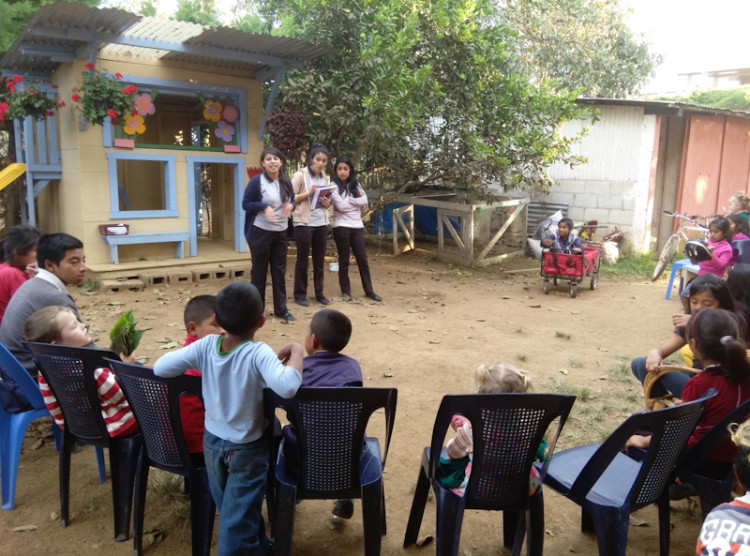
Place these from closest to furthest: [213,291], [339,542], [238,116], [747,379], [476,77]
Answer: [747,379], [339,542], [213,291], [238,116], [476,77]

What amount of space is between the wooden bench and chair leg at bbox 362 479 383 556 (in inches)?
256

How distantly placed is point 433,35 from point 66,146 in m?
5.44

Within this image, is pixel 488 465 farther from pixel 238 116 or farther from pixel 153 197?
pixel 153 197

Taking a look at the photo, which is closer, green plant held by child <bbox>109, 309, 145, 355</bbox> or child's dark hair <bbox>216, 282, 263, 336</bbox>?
child's dark hair <bbox>216, 282, 263, 336</bbox>

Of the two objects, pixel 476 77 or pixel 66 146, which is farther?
pixel 476 77

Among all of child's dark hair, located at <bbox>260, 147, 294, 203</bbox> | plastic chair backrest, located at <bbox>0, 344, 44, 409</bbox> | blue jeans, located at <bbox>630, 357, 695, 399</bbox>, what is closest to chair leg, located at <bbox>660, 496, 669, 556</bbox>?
blue jeans, located at <bbox>630, 357, 695, 399</bbox>

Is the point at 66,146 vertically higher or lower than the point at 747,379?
higher

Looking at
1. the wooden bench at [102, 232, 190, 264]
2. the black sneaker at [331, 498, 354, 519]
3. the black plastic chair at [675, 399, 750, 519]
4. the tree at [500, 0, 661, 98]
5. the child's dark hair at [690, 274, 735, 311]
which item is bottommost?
the black sneaker at [331, 498, 354, 519]

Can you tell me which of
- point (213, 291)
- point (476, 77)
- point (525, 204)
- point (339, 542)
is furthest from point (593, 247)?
point (339, 542)

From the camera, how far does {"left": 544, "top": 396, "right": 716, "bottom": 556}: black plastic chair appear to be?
Result: 227 centimetres

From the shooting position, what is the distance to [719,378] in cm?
257

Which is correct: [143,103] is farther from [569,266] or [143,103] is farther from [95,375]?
[95,375]

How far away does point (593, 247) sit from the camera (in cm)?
913

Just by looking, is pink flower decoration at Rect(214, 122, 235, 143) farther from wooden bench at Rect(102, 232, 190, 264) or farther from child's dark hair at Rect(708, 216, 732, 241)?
child's dark hair at Rect(708, 216, 732, 241)
